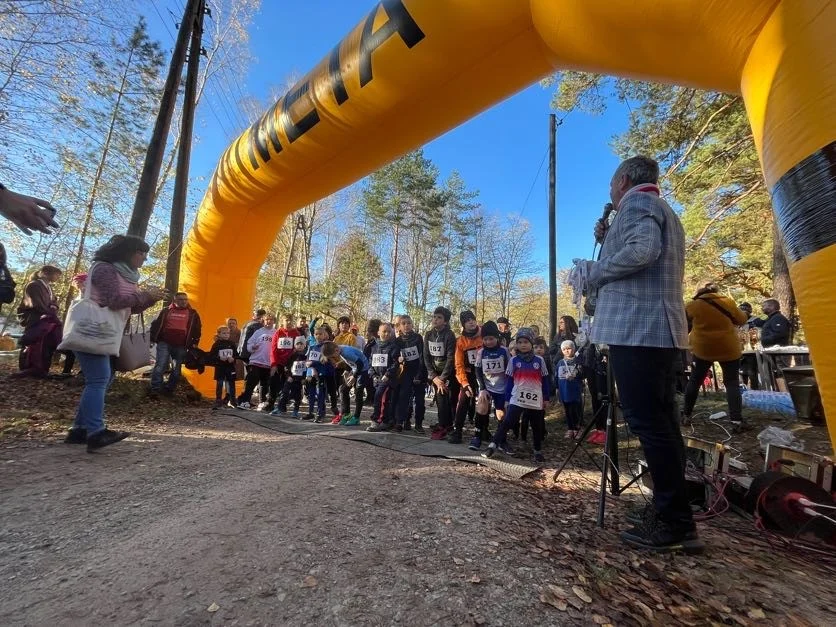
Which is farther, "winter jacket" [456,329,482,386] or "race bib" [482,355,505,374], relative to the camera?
"winter jacket" [456,329,482,386]

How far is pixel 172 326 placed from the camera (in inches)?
248

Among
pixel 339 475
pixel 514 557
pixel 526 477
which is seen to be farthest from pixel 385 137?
pixel 514 557

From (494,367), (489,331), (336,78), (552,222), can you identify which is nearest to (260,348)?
(489,331)

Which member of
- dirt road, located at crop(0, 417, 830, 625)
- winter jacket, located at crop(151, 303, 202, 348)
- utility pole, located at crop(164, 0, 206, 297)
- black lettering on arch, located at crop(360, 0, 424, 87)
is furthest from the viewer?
utility pole, located at crop(164, 0, 206, 297)

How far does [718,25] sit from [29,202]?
13.2 ft

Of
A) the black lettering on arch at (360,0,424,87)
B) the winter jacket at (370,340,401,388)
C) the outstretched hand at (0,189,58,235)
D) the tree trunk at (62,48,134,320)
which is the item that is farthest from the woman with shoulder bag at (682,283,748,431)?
the tree trunk at (62,48,134,320)

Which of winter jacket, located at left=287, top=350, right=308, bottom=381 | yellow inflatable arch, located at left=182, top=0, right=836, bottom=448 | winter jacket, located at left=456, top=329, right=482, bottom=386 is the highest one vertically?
yellow inflatable arch, located at left=182, top=0, right=836, bottom=448

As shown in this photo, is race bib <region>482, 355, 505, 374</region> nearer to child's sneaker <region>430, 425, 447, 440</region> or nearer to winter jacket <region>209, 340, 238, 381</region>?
child's sneaker <region>430, 425, 447, 440</region>

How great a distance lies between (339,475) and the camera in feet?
10.2

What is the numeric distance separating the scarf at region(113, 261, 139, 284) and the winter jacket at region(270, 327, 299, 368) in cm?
319

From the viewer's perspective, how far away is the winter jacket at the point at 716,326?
4.88m

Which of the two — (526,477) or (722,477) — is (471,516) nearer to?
(526,477)

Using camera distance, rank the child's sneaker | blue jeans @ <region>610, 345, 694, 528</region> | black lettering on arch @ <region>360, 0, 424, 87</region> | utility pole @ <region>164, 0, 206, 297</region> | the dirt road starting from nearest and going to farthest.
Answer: the dirt road → blue jeans @ <region>610, 345, 694, 528</region> → black lettering on arch @ <region>360, 0, 424, 87</region> → the child's sneaker → utility pole @ <region>164, 0, 206, 297</region>

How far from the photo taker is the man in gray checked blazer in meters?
2.11
